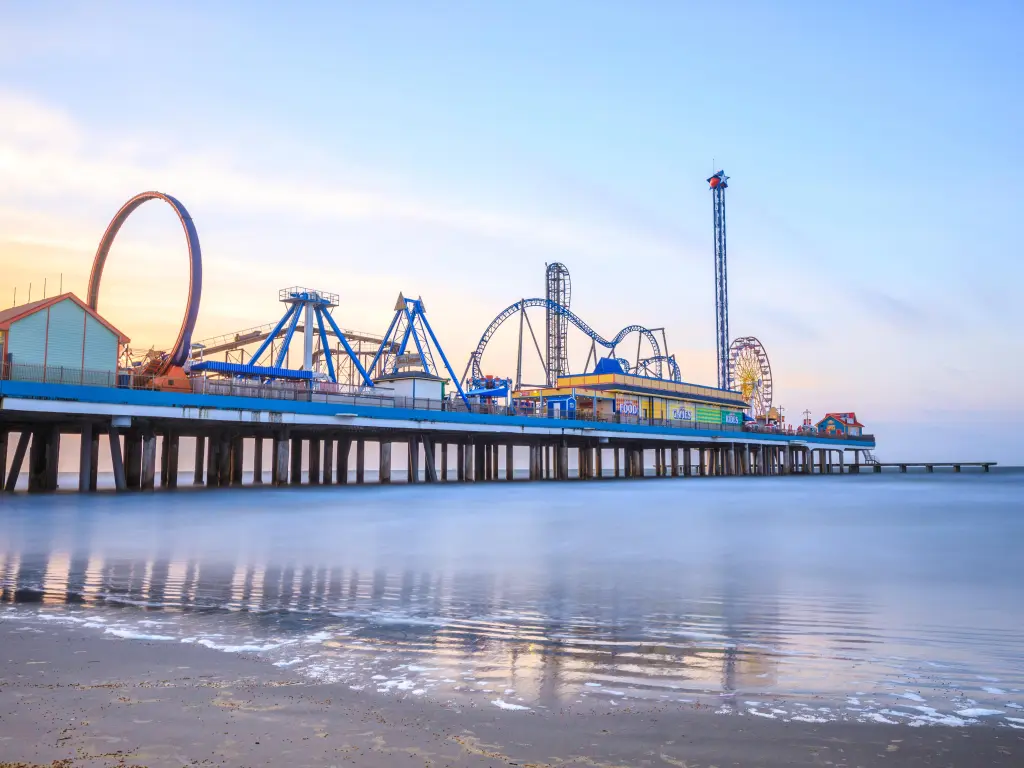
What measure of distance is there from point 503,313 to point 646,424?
1744 cm

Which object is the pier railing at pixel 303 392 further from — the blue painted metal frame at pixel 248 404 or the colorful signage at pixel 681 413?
the colorful signage at pixel 681 413

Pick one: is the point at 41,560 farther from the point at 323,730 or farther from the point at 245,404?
the point at 245,404

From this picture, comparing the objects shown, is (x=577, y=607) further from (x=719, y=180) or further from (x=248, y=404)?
(x=719, y=180)

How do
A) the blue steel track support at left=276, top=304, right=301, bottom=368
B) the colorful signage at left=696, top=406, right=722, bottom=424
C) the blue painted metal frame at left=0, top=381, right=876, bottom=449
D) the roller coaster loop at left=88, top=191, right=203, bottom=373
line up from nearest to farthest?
the blue painted metal frame at left=0, top=381, right=876, bottom=449
the roller coaster loop at left=88, top=191, right=203, bottom=373
the blue steel track support at left=276, top=304, right=301, bottom=368
the colorful signage at left=696, top=406, right=722, bottom=424

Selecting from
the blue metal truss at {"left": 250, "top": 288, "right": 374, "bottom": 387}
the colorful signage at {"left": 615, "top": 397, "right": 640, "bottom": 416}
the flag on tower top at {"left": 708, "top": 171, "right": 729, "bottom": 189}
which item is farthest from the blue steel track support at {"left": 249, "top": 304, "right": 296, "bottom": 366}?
the flag on tower top at {"left": 708, "top": 171, "right": 729, "bottom": 189}

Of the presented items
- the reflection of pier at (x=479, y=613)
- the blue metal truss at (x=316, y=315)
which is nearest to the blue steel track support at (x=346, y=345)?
the blue metal truss at (x=316, y=315)

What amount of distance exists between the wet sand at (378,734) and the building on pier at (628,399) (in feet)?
156

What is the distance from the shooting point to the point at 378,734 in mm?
3908

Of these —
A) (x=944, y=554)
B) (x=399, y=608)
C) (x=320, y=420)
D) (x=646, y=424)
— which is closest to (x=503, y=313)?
(x=646, y=424)

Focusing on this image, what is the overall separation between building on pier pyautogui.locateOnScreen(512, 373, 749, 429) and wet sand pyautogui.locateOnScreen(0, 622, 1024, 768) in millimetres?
47641

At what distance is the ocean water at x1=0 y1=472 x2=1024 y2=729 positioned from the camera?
4.79 metres

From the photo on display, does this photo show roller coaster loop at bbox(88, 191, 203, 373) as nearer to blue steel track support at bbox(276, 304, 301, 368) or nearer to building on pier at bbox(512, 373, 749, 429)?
blue steel track support at bbox(276, 304, 301, 368)

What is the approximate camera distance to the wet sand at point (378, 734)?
357 cm

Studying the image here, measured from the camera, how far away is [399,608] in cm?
778
